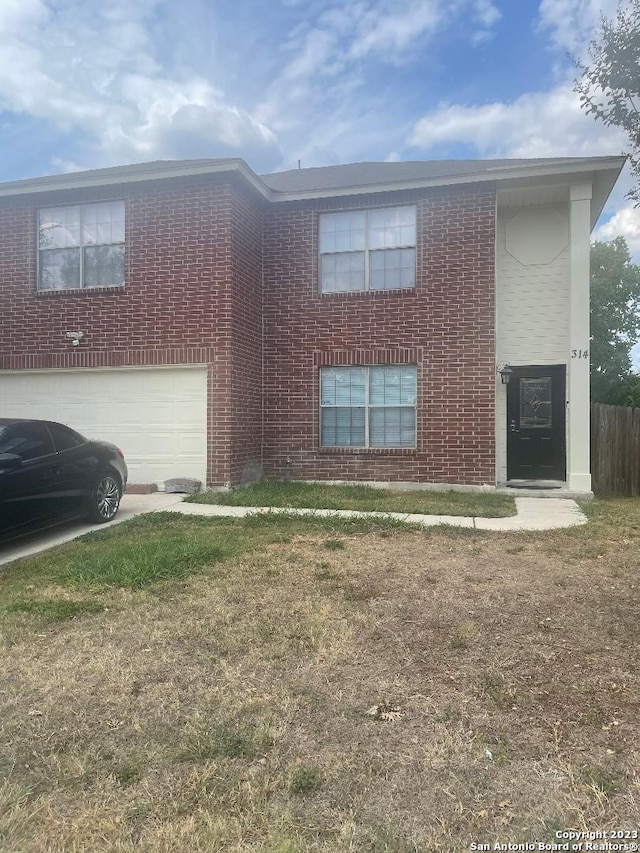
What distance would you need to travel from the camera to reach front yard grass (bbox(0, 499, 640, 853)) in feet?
7.08

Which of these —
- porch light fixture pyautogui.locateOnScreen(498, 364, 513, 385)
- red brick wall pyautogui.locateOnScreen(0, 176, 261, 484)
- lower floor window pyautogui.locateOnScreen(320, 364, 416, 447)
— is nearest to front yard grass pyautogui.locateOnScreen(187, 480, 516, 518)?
red brick wall pyautogui.locateOnScreen(0, 176, 261, 484)

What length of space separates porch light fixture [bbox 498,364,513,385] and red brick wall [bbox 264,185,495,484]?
29 centimetres

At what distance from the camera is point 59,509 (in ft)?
23.1

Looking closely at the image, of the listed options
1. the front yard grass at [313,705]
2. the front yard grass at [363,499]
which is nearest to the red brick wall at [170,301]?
the front yard grass at [363,499]

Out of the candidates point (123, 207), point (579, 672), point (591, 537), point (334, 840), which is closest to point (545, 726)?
point (579, 672)

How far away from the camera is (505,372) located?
1060cm

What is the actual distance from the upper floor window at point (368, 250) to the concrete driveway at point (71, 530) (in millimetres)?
5005

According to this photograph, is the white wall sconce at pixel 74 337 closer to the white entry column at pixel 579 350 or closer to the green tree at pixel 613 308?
the white entry column at pixel 579 350

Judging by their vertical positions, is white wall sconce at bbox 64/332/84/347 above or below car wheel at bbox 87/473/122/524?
above

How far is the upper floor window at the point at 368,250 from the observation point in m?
11.0

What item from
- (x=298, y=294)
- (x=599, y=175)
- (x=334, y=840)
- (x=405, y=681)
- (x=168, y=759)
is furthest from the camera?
(x=298, y=294)

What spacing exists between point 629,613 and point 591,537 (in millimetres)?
2815

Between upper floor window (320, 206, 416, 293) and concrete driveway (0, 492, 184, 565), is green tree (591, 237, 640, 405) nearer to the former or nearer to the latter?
upper floor window (320, 206, 416, 293)

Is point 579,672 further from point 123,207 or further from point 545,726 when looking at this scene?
point 123,207
